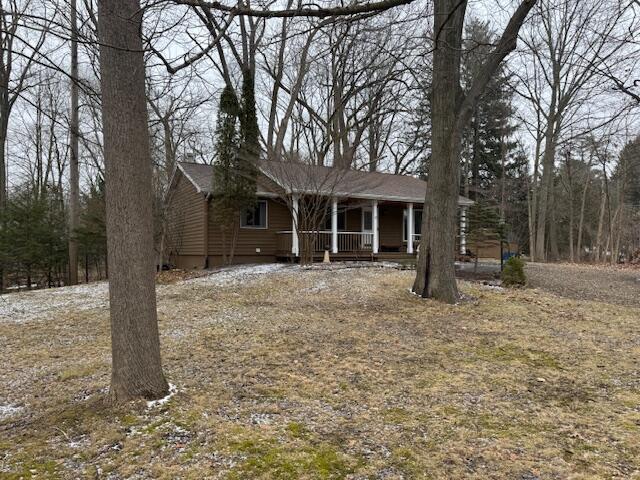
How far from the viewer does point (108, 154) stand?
125 inches

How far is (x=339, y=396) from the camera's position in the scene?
12.0 feet

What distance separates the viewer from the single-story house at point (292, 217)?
13109 millimetres

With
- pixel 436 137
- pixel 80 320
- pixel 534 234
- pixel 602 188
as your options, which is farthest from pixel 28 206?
pixel 602 188

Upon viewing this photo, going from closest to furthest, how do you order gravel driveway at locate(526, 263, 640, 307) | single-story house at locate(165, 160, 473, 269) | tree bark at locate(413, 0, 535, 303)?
tree bark at locate(413, 0, 535, 303), gravel driveway at locate(526, 263, 640, 307), single-story house at locate(165, 160, 473, 269)

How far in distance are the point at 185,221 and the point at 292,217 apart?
5.31 meters

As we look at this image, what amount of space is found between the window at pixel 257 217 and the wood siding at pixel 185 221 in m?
1.46

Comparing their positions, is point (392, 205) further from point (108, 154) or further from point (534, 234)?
point (108, 154)

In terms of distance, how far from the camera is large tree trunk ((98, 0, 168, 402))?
316 centimetres

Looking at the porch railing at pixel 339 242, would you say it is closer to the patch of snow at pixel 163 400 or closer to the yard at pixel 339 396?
the yard at pixel 339 396

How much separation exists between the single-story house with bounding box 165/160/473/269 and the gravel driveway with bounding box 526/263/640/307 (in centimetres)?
284

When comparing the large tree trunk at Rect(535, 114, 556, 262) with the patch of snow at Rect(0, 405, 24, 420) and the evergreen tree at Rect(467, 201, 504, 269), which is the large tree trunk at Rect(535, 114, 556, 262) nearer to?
the evergreen tree at Rect(467, 201, 504, 269)

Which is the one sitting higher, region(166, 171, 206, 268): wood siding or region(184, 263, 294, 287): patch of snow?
region(166, 171, 206, 268): wood siding

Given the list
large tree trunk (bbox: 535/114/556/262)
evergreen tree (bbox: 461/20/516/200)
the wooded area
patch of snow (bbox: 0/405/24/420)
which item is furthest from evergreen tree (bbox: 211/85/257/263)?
evergreen tree (bbox: 461/20/516/200)

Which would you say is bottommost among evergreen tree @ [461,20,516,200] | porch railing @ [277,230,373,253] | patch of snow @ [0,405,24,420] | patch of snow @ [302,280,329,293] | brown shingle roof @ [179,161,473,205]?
patch of snow @ [0,405,24,420]
